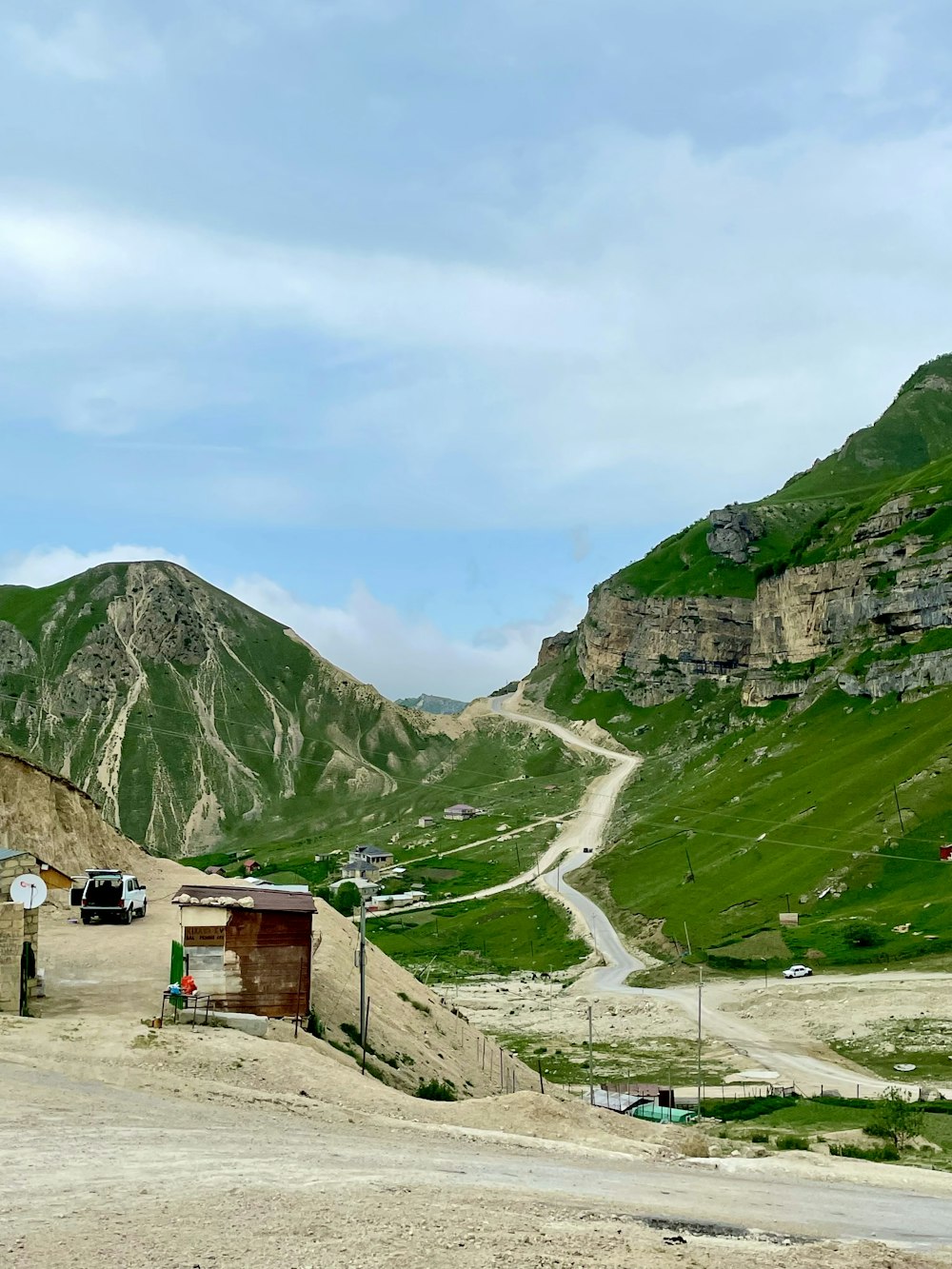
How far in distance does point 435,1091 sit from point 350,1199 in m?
21.5

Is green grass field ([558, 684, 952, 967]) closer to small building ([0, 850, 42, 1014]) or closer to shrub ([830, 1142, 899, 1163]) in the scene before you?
shrub ([830, 1142, 899, 1163])

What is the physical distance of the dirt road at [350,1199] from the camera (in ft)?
50.0

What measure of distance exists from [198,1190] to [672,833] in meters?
154

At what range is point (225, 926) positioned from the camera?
36.6 metres

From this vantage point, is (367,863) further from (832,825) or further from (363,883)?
(832,825)

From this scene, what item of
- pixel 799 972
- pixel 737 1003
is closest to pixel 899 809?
pixel 799 972

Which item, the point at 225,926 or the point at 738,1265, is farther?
the point at 225,926

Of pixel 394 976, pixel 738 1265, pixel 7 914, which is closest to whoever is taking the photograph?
pixel 738 1265

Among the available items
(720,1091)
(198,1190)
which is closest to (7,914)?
(198,1190)

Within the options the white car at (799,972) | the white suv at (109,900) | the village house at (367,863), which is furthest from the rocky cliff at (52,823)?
the village house at (367,863)

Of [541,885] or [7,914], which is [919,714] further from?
[7,914]

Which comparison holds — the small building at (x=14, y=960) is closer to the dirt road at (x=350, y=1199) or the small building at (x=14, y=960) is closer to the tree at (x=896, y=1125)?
the dirt road at (x=350, y=1199)

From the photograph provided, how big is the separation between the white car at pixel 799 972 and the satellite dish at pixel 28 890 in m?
76.8

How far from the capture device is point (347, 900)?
13025 cm
